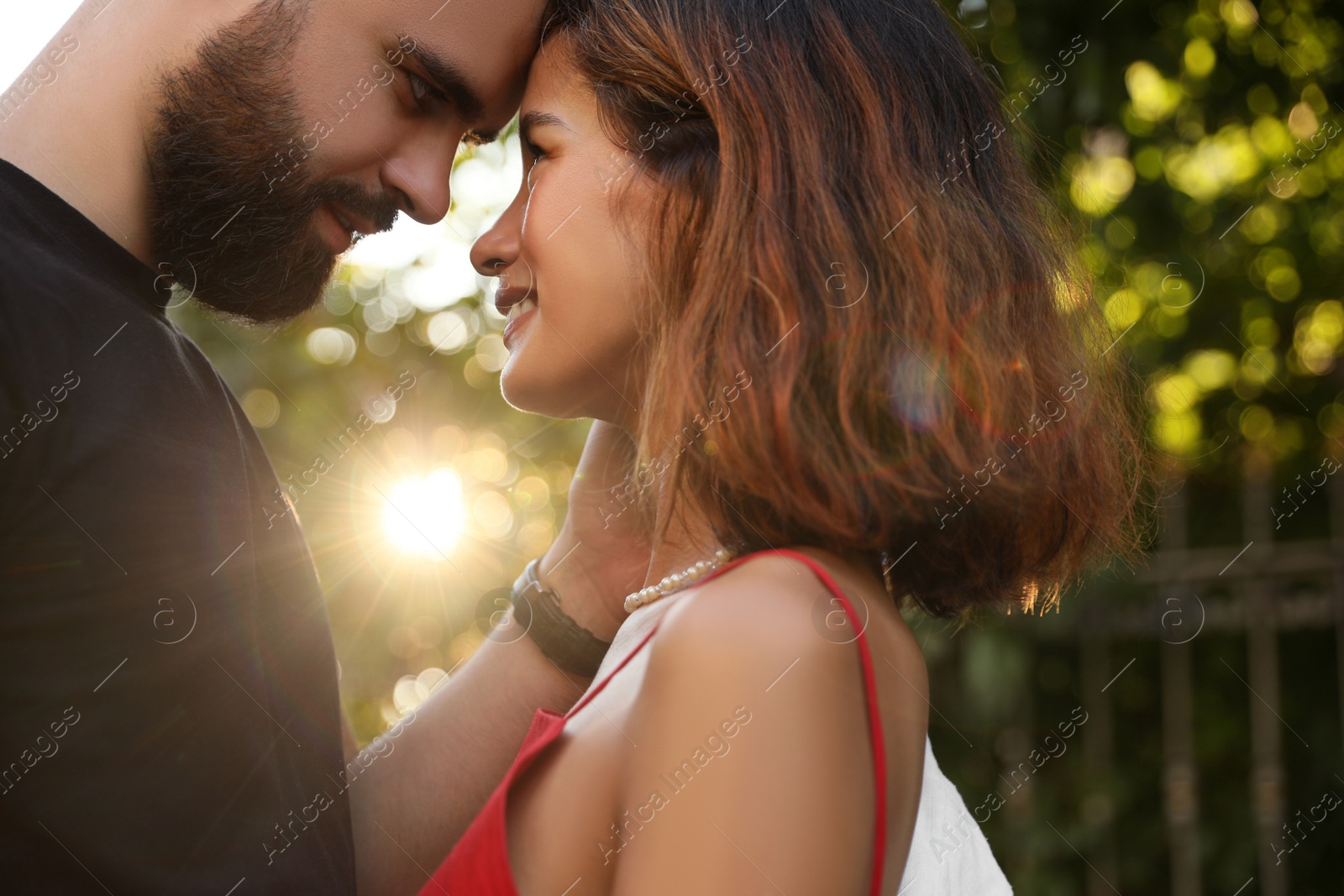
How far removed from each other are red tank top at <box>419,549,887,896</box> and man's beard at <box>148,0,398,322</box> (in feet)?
4.54

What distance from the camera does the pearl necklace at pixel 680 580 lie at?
5.10 ft

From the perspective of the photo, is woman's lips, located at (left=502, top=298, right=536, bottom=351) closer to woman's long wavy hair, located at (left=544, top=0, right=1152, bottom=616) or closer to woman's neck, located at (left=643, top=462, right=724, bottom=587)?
woman's long wavy hair, located at (left=544, top=0, right=1152, bottom=616)

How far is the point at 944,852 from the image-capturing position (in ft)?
5.05

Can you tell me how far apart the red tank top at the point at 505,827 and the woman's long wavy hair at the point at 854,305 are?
0.51ft

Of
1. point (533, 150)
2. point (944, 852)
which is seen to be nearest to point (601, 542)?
point (533, 150)

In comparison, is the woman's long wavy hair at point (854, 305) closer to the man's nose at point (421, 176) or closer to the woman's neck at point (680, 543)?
the woman's neck at point (680, 543)

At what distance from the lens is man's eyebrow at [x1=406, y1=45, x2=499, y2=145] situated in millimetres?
2146

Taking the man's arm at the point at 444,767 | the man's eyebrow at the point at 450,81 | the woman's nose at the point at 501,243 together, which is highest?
the man's eyebrow at the point at 450,81

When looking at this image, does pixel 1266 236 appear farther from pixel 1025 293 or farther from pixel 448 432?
pixel 448 432

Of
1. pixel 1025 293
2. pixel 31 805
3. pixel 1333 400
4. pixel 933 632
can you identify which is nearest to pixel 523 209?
pixel 1025 293

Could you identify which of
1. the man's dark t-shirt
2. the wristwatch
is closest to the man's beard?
the man's dark t-shirt

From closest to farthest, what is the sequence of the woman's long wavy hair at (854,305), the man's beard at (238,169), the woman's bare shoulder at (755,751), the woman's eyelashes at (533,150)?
1. the woman's bare shoulder at (755,751)
2. the woman's long wavy hair at (854,305)
3. the woman's eyelashes at (533,150)
4. the man's beard at (238,169)

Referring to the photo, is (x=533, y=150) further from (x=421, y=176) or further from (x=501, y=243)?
(x=421, y=176)

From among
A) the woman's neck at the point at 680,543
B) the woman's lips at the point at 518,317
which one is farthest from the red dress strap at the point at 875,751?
the woman's lips at the point at 518,317
